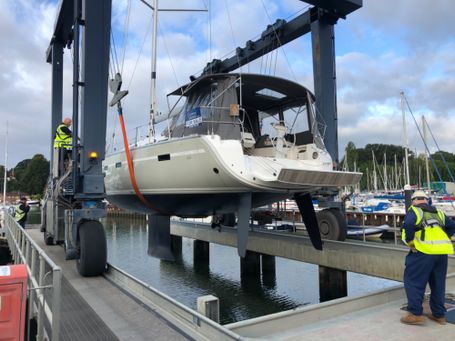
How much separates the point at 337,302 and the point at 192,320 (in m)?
1.52

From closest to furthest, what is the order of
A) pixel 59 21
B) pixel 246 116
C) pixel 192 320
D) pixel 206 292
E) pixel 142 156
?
pixel 192 320 < pixel 142 156 < pixel 246 116 < pixel 59 21 < pixel 206 292

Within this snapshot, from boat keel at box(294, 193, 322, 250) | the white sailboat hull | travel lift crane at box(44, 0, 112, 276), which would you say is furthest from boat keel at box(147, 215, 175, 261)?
boat keel at box(294, 193, 322, 250)

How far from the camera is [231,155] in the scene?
6.49 meters

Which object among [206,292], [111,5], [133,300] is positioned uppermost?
[111,5]

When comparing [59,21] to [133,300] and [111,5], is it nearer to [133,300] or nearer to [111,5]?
[111,5]

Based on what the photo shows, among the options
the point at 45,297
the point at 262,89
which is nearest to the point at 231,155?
the point at 262,89

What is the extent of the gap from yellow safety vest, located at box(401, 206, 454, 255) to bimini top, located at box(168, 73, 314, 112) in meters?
4.53

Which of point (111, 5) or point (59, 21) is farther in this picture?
point (59, 21)

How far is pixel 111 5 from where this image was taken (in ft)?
22.1

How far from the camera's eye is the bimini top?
24.4ft

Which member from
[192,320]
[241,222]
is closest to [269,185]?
[241,222]

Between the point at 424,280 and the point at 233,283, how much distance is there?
9.82 metres

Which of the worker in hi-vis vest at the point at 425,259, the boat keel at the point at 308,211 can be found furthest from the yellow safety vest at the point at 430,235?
the boat keel at the point at 308,211

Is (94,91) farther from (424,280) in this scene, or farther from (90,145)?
(424,280)
